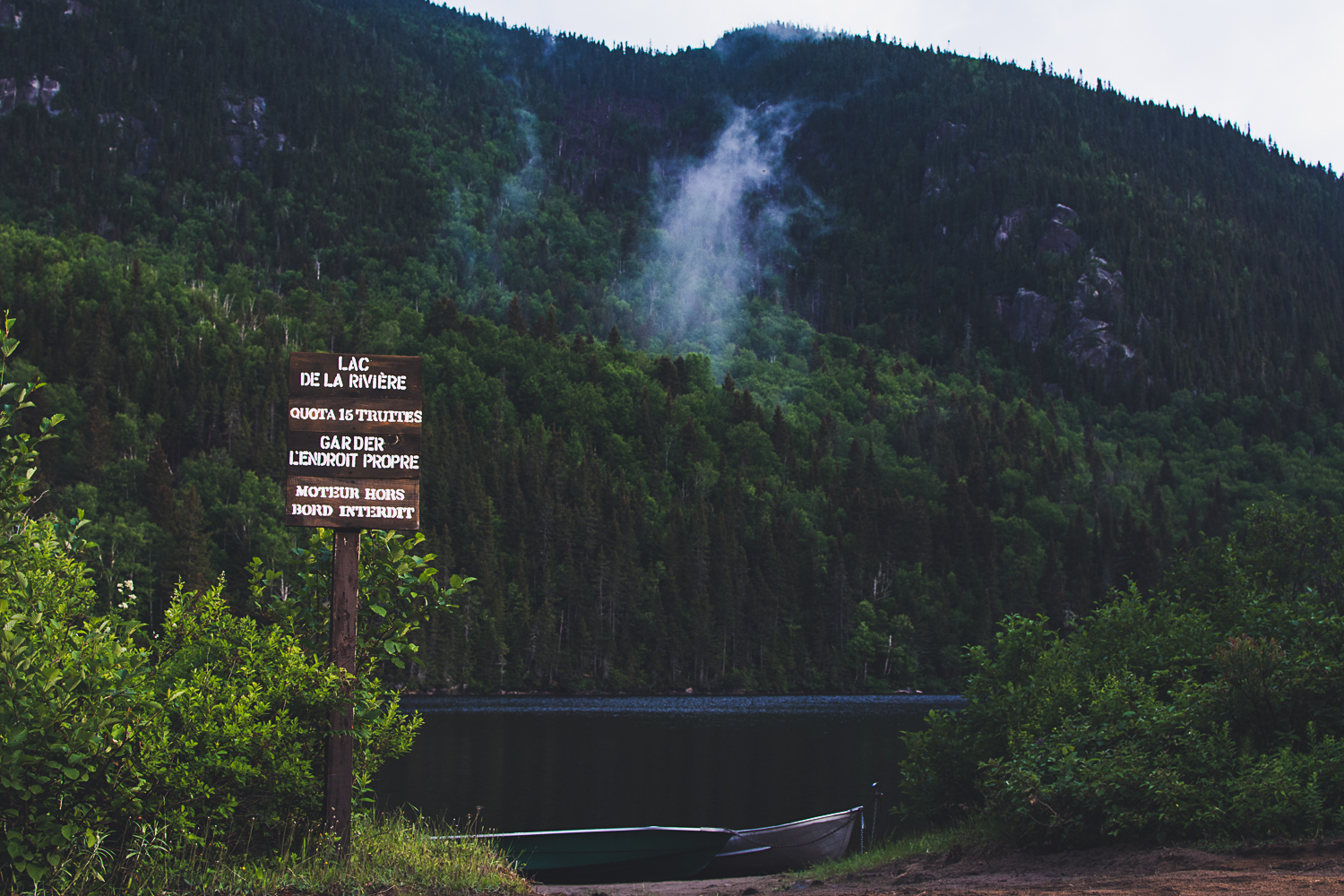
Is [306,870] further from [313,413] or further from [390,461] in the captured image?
[313,413]

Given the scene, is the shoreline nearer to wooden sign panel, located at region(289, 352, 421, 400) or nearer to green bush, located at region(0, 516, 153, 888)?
wooden sign panel, located at region(289, 352, 421, 400)

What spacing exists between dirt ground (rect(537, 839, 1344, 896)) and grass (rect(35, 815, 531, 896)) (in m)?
2.20

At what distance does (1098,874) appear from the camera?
14.4 meters

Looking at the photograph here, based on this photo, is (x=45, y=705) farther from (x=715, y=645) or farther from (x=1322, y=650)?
(x=715, y=645)

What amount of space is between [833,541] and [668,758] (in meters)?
117

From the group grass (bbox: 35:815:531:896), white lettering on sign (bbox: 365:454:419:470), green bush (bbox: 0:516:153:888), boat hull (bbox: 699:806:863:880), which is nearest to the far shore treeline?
boat hull (bbox: 699:806:863:880)

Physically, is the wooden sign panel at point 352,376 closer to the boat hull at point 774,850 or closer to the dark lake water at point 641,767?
the boat hull at point 774,850

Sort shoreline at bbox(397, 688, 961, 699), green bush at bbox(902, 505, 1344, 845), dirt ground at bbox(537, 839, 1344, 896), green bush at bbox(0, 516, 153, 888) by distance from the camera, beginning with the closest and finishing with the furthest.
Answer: green bush at bbox(0, 516, 153, 888), dirt ground at bbox(537, 839, 1344, 896), green bush at bbox(902, 505, 1344, 845), shoreline at bbox(397, 688, 961, 699)

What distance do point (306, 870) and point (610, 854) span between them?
1176 centimetres

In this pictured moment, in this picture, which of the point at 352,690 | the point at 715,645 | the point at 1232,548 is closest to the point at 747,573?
the point at 715,645

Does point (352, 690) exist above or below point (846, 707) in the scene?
above

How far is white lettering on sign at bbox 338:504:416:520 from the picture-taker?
1475 cm

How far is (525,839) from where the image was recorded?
2373 centimetres

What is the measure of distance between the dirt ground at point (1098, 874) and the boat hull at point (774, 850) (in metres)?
5.78
